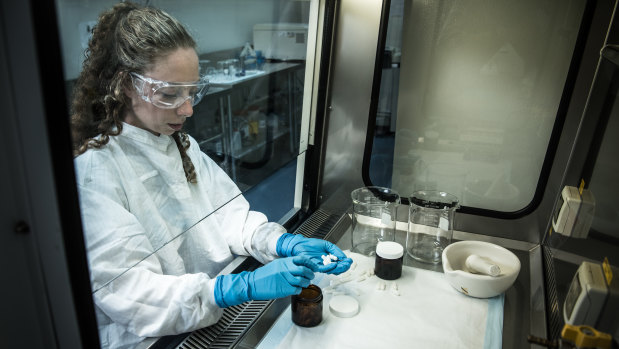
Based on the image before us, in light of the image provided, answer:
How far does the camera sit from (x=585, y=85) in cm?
143

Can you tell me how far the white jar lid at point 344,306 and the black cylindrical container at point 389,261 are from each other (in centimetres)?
18

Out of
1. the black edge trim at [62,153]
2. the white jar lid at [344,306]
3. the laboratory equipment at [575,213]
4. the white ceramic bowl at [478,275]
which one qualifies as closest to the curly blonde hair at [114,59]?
the black edge trim at [62,153]

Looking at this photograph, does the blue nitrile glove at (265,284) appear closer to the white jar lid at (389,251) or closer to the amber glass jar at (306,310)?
the amber glass jar at (306,310)

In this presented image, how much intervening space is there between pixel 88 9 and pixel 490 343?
1280 millimetres

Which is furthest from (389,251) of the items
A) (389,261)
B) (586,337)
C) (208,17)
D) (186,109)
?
(208,17)

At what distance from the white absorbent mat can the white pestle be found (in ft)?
0.30

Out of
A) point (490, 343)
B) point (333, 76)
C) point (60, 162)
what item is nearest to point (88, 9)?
point (60, 162)

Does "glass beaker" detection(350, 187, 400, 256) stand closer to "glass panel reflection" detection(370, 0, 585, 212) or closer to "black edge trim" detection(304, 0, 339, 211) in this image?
"glass panel reflection" detection(370, 0, 585, 212)

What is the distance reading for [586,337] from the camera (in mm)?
776

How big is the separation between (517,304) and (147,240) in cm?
114

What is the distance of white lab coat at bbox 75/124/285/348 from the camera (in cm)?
103

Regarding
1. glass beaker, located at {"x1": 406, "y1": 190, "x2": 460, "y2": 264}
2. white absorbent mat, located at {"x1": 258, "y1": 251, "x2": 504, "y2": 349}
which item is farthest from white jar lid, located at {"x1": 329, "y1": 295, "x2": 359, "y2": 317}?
glass beaker, located at {"x1": 406, "y1": 190, "x2": 460, "y2": 264}

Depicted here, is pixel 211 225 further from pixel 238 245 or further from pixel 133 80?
pixel 133 80

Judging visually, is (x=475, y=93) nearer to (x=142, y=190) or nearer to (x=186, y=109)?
(x=186, y=109)
